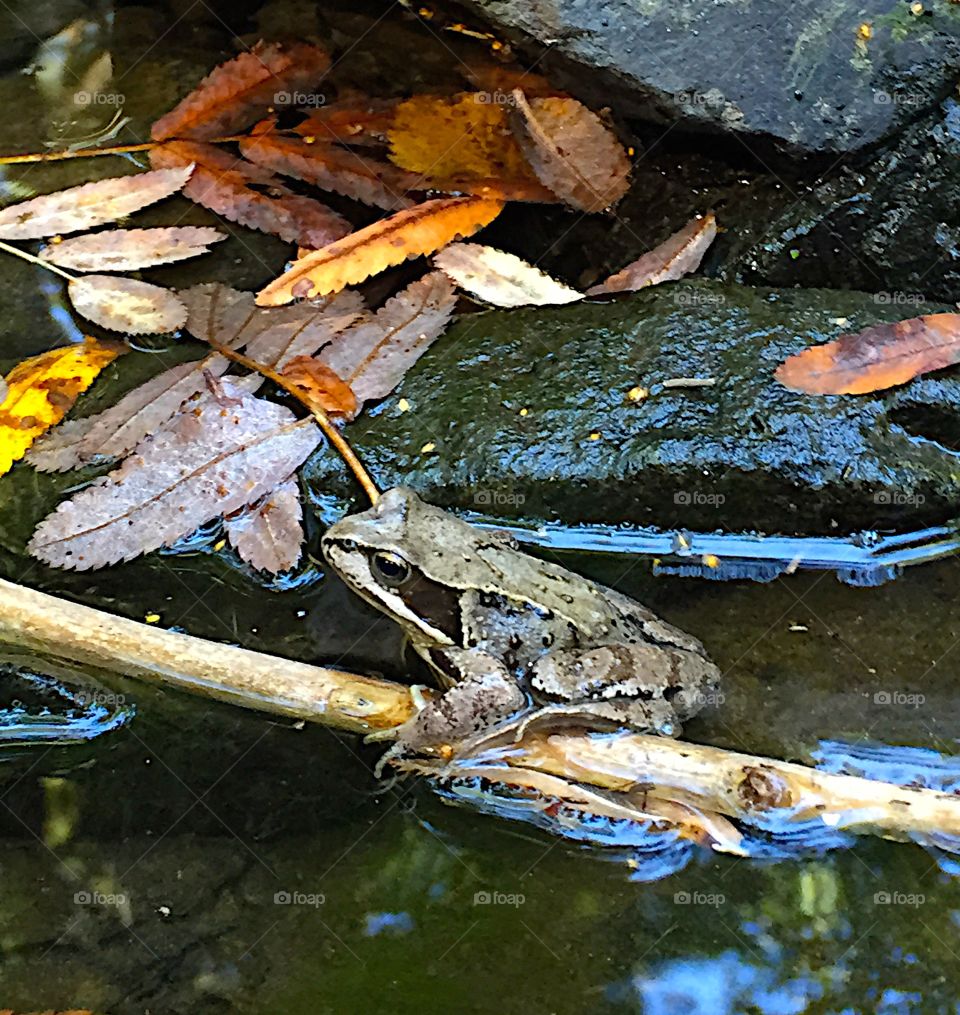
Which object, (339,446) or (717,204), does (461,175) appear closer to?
(717,204)

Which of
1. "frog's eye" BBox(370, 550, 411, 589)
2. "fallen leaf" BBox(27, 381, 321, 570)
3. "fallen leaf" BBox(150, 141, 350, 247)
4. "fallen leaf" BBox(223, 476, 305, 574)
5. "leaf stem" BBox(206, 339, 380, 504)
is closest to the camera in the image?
"frog's eye" BBox(370, 550, 411, 589)

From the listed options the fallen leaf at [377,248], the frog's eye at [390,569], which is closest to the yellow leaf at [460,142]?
the fallen leaf at [377,248]

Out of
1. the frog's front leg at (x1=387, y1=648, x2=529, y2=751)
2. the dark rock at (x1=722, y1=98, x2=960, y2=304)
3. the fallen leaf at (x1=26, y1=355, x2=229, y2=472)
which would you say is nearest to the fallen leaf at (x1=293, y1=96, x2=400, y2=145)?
the fallen leaf at (x1=26, y1=355, x2=229, y2=472)

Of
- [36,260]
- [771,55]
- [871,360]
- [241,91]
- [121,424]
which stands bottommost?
[121,424]

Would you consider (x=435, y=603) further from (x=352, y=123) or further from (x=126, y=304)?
(x=352, y=123)

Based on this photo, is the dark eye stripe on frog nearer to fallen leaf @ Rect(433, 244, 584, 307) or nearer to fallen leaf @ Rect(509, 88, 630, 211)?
fallen leaf @ Rect(433, 244, 584, 307)

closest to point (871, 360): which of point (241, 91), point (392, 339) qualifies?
point (392, 339)
